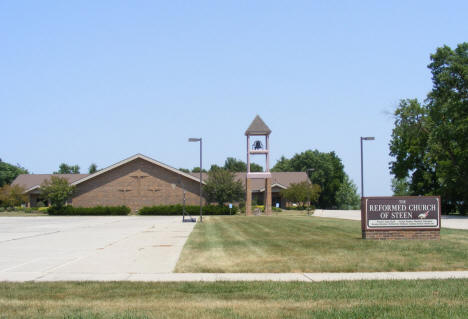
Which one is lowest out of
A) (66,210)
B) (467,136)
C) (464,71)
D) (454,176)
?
(66,210)

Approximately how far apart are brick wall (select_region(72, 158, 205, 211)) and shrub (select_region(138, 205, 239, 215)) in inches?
128

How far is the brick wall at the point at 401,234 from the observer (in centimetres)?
1869

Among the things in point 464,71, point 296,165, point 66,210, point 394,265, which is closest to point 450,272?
Result: point 394,265

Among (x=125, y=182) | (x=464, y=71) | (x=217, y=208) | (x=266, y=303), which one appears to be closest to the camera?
(x=266, y=303)

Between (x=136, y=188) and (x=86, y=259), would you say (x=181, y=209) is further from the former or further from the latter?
(x=86, y=259)

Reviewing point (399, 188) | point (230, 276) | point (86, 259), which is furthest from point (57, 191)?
point (399, 188)

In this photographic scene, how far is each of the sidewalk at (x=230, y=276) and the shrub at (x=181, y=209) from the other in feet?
155

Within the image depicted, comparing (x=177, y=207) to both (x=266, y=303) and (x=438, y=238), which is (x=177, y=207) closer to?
(x=438, y=238)

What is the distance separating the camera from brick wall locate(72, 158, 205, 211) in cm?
6431

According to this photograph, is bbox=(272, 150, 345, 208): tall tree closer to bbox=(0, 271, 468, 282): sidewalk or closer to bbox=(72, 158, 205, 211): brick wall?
bbox=(72, 158, 205, 211): brick wall

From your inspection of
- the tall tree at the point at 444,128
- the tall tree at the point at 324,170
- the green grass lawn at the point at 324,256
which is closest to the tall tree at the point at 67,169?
the tall tree at the point at 324,170

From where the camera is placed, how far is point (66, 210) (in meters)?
61.4

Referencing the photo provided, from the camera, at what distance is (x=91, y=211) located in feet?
202

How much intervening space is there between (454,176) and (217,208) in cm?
2632
